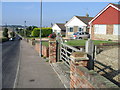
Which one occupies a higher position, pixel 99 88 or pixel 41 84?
pixel 99 88

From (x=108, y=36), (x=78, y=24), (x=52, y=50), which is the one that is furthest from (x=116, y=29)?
(x=78, y=24)

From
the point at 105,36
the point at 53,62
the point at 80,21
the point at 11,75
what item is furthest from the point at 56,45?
the point at 80,21

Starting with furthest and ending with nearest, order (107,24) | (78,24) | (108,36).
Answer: (78,24) < (107,24) < (108,36)

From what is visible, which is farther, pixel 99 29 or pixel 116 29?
pixel 99 29

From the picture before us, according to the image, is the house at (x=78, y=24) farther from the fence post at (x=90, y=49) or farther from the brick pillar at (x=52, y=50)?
the fence post at (x=90, y=49)

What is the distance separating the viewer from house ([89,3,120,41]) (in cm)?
2239

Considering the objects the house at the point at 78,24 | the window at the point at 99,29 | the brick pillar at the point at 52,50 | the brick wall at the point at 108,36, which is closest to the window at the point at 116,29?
the brick wall at the point at 108,36

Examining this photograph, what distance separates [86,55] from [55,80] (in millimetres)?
2954

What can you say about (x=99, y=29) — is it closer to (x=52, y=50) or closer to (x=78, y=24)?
(x=78, y=24)

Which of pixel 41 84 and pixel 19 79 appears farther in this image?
pixel 19 79

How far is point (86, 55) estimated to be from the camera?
15.4ft

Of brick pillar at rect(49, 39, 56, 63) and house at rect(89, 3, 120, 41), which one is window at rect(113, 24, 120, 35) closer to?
house at rect(89, 3, 120, 41)

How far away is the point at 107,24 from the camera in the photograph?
2403cm

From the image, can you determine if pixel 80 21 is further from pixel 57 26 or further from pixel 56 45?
pixel 56 45
